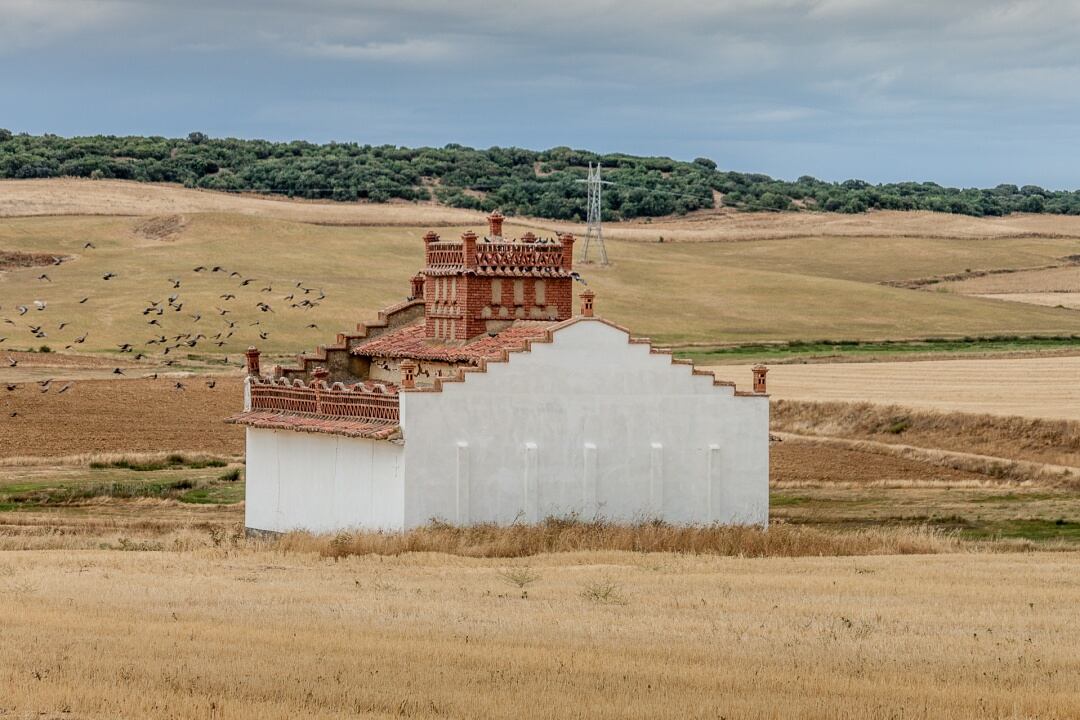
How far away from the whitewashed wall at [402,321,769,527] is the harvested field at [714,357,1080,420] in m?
21.6

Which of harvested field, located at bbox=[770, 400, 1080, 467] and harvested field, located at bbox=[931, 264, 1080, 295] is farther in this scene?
harvested field, located at bbox=[931, 264, 1080, 295]

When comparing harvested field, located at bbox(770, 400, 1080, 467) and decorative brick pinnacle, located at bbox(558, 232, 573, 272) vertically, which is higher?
decorative brick pinnacle, located at bbox(558, 232, 573, 272)

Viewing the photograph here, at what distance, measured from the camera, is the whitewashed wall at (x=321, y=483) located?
4309 centimetres

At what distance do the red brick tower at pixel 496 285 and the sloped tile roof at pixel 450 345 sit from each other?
1.22ft

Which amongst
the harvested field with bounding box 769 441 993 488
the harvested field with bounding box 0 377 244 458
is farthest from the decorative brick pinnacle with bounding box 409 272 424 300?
the harvested field with bounding box 0 377 244 458

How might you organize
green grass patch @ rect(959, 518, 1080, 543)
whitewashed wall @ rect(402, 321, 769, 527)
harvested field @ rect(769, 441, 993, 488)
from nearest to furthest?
1. whitewashed wall @ rect(402, 321, 769, 527)
2. green grass patch @ rect(959, 518, 1080, 543)
3. harvested field @ rect(769, 441, 993, 488)

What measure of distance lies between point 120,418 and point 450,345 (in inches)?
979

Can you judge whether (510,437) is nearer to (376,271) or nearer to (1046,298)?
(376,271)

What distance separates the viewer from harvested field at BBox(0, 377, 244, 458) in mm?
65375

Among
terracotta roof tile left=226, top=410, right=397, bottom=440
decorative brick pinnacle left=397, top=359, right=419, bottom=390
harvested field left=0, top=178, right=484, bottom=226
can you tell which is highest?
harvested field left=0, top=178, right=484, bottom=226

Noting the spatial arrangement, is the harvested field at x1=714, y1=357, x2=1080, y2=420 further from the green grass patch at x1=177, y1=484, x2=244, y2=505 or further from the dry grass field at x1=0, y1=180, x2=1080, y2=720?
the green grass patch at x1=177, y1=484, x2=244, y2=505

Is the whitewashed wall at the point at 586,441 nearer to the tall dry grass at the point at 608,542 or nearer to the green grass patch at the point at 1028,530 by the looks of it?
the tall dry grass at the point at 608,542

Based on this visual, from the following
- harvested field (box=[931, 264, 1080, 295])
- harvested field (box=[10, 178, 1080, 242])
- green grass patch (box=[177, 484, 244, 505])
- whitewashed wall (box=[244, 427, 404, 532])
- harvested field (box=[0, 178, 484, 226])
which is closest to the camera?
whitewashed wall (box=[244, 427, 404, 532])

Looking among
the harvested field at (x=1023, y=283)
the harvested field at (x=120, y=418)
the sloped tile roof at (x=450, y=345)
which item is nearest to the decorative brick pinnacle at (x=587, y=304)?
the sloped tile roof at (x=450, y=345)
